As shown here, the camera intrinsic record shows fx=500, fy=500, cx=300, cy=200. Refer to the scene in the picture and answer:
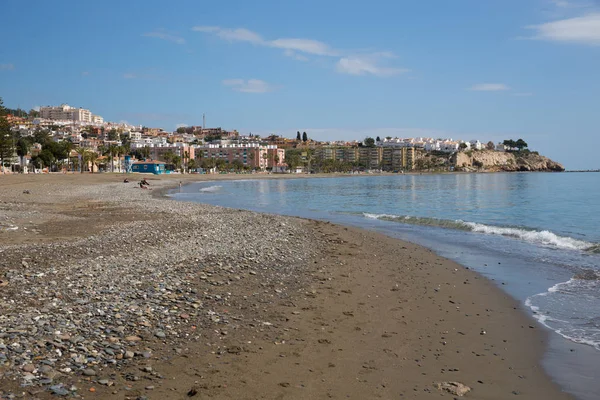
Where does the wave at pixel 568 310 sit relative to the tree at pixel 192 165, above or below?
below

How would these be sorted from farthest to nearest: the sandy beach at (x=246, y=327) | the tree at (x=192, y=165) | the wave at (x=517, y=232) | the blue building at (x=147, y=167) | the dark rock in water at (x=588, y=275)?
the tree at (x=192, y=165), the blue building at (x=147, y=167), the wave at (x=517, y=232), the dark rock in water at (x=588, y=275), the sandy beach at (x=246, y=327)

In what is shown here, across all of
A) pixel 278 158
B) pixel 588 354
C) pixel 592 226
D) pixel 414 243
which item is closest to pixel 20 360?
pixel 588 354

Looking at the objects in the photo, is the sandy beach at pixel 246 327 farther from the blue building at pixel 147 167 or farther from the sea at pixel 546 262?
the blue building at pixel 147 167

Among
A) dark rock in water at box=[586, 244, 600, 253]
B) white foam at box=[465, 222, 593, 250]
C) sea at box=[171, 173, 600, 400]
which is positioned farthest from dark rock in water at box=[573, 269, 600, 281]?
white foam at box=[465, 222, 593, 250]

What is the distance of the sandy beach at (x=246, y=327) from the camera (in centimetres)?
526

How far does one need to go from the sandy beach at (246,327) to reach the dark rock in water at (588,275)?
267 centimetres

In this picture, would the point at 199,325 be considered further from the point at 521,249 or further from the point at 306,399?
the point at 521,249

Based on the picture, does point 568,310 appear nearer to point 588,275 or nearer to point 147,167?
point 588,275

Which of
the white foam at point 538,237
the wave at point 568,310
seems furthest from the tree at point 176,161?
the wave at point 568,310

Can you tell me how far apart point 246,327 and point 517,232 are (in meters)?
17.4

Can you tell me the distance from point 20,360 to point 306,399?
2.93 m

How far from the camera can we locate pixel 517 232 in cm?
2127

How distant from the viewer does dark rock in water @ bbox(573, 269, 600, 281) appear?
39.7 ft

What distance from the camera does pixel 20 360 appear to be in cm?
507
